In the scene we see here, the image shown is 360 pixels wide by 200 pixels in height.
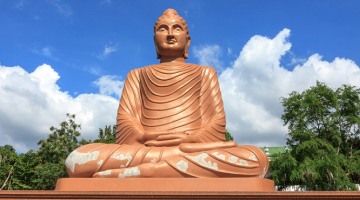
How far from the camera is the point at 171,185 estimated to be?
16.3 ft

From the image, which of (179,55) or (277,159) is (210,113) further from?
(277,159)

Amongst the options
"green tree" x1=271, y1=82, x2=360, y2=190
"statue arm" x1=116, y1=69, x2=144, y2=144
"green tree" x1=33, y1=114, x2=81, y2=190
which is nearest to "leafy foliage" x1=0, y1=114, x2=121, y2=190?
"green tree" x1=33, y1=114, x2=81, y2=190

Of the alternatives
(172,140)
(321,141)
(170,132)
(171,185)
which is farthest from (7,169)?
(171,185)

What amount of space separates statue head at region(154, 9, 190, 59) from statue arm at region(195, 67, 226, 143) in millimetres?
592

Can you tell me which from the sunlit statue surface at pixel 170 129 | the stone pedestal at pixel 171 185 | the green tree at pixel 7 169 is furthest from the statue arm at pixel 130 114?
the green tree at pixel 7 169

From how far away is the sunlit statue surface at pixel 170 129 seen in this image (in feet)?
16.8

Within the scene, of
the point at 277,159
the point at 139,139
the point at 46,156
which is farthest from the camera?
the point at 46,156

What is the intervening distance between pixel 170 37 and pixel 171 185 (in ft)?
9.52

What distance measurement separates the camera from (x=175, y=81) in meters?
6.67

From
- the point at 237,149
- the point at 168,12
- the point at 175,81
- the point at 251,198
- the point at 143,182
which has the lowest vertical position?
the point at 251,198

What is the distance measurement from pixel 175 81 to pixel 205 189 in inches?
88.5

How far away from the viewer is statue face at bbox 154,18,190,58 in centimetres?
704

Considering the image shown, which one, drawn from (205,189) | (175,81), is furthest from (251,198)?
(175,81)

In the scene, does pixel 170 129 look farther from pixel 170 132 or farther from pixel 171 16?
pixel 171 16
